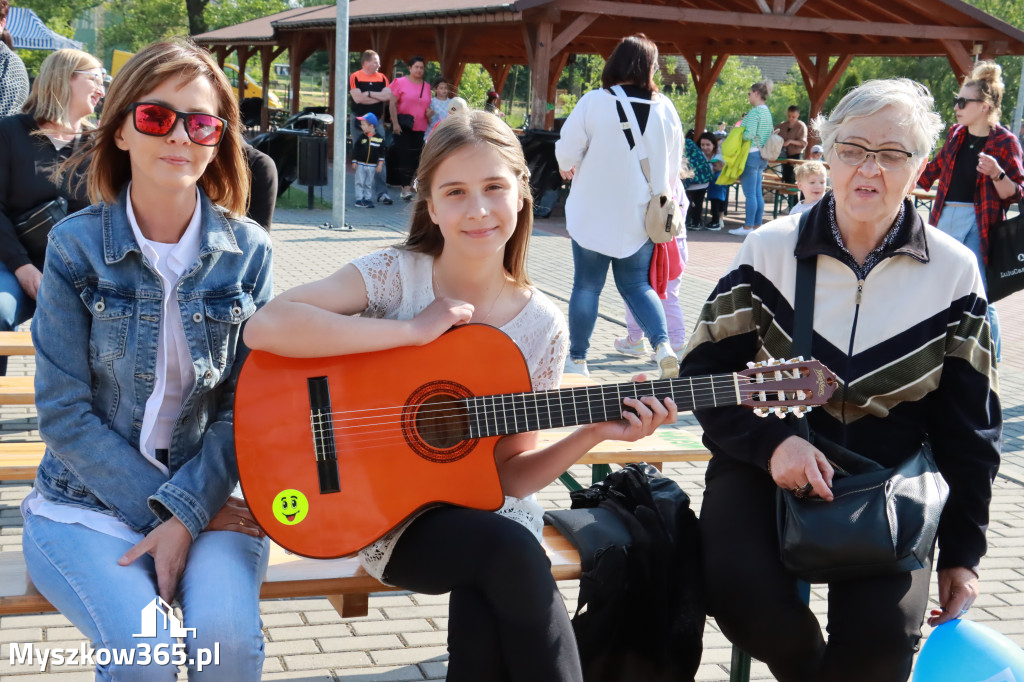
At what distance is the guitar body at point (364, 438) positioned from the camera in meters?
2.53

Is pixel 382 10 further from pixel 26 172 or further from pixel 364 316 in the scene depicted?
pixel 364 316

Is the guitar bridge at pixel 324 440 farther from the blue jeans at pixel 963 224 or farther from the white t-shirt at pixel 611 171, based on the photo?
the blue jeans at pixel 963 224

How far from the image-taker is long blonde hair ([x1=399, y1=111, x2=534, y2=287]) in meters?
2.82

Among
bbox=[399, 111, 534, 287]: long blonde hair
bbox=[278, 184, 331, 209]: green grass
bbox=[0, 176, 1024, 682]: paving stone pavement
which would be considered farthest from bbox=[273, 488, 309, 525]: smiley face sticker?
bbox=[278, 184, 331, 209]: green grass

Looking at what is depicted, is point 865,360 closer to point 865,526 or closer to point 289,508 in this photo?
point 865,526

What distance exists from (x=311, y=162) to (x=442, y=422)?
13169mm

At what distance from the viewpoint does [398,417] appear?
261cm

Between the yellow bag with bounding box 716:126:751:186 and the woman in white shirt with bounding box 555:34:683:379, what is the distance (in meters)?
9.15

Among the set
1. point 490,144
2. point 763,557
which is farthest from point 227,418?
point 763,557

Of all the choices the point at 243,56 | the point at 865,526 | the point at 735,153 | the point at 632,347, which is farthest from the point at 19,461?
the point at 243,56

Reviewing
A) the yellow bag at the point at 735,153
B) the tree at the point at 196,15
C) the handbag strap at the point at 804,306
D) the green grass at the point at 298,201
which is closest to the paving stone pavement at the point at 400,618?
the handbag strap at the point at 804,306

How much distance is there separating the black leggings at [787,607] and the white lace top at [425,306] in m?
0.51

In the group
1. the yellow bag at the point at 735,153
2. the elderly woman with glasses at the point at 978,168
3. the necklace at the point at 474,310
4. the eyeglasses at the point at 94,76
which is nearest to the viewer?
the necklace at the point at 474,310

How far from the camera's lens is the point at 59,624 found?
3389 millimetres
